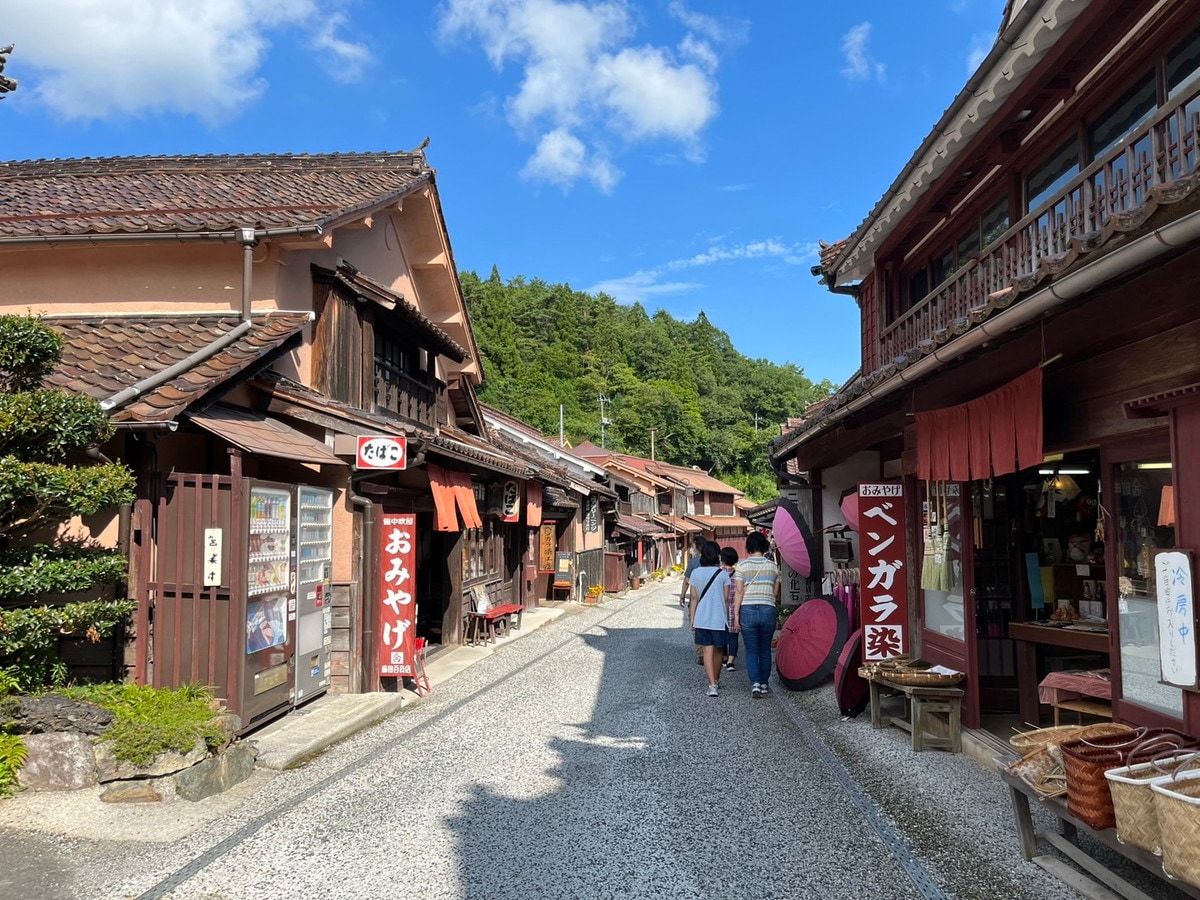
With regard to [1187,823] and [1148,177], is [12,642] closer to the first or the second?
[1187,823]

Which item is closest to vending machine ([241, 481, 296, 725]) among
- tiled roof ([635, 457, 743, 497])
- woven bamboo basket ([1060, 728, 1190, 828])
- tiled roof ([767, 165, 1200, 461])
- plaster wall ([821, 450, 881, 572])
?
tiled roof ([767, 165, 1200, 461])

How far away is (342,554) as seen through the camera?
31.5ft

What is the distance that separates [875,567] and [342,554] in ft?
20.5

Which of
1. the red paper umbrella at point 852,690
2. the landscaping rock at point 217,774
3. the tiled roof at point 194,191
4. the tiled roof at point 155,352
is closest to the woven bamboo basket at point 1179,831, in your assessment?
the red paper umbrella at point 852,690

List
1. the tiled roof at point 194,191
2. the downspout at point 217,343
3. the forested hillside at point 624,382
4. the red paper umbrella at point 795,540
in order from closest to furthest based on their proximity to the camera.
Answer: the downspout at point 217,343
the tiled roof at point 194,191
the red paper umbrella at point 795,540
the forested hillside at point 624,382

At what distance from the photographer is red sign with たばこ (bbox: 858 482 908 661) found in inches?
349

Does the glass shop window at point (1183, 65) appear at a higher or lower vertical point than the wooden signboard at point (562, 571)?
higher

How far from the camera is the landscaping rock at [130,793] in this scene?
5.73 m

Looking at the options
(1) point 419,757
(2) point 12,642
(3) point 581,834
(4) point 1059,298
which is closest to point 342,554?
(1) point 419,757

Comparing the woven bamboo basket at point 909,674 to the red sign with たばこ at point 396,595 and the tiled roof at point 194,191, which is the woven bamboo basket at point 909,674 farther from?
the tiled roof at point 194,191

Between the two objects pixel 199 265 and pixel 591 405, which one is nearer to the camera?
pixel 199 265

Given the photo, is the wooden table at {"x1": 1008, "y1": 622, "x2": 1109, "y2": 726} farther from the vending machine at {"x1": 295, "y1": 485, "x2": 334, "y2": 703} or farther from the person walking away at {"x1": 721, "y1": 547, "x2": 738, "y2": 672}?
the vending machine at {"x1": 295, "y1": 485, "x2": 334, "y2": 703}

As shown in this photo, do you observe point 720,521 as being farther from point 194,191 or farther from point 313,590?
point 313,590

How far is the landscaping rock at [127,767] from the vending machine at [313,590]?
2516 mm
